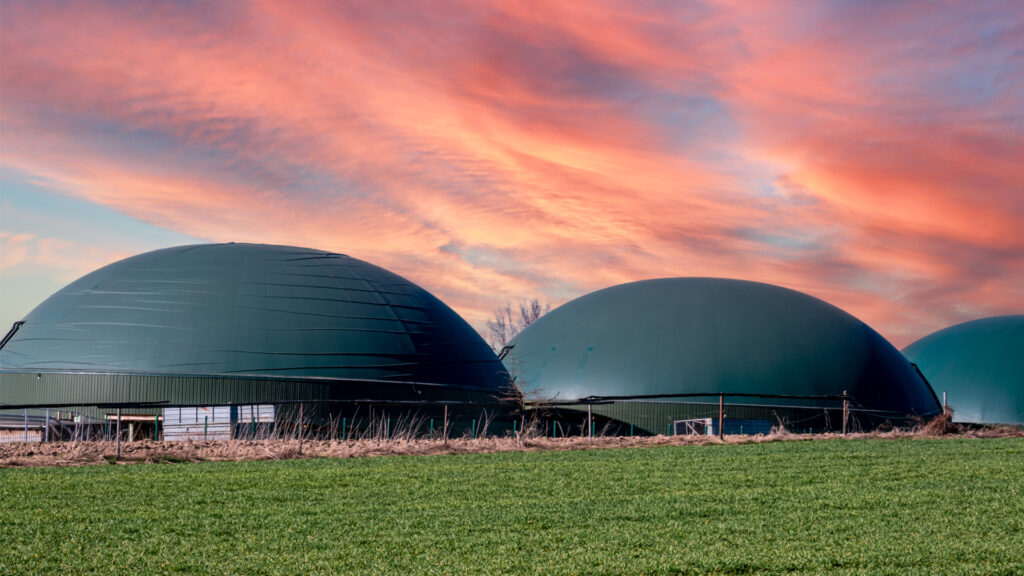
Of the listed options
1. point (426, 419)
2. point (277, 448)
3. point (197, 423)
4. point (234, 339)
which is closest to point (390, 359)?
point (426, 419)

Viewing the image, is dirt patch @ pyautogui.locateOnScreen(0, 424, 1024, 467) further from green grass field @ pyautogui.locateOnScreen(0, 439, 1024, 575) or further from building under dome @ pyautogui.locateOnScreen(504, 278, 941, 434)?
building under dome @ pyautogui.locateOnScreen(504, 278, 941, 434)

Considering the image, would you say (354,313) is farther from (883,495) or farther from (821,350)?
(883,495)

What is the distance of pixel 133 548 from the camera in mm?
9148

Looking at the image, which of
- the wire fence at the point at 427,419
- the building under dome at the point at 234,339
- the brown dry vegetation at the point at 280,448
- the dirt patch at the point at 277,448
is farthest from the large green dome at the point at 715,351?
the dirt patch at the point at 277,448

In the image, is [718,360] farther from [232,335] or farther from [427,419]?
[232,335]

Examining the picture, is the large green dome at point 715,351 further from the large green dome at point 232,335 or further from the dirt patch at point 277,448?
the dirt patch at point 277,448

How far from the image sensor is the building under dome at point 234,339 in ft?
105

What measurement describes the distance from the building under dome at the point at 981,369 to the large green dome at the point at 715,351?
27.2 ft

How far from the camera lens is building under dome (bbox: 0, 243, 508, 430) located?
31.9 meters

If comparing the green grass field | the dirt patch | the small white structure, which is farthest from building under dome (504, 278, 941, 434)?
the green grass field

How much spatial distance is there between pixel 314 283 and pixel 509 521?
26.5 meters

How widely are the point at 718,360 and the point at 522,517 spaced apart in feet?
95.3

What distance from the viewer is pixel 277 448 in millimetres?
19797

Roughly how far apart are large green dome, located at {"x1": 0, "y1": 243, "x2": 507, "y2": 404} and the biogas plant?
69mm
